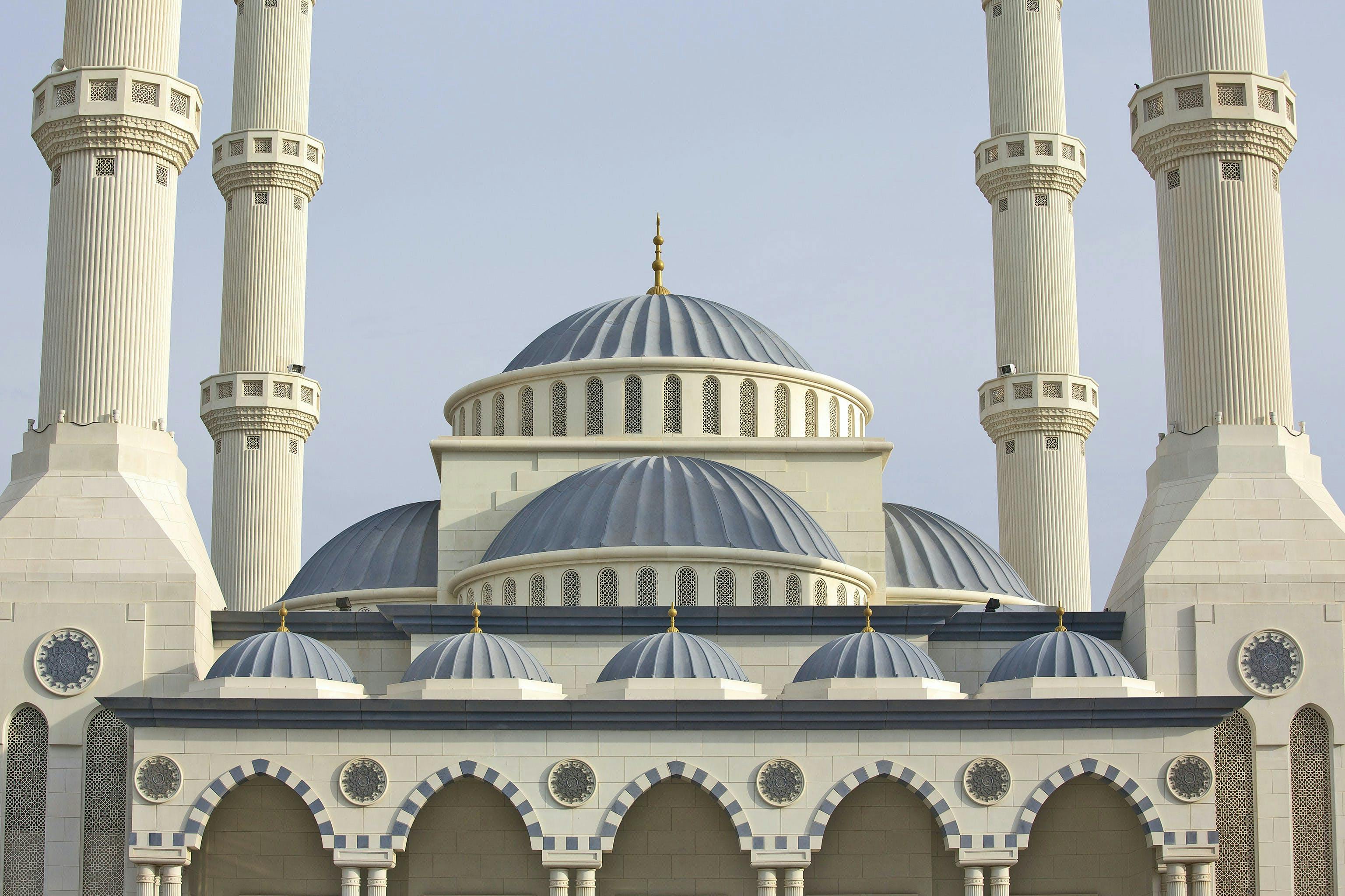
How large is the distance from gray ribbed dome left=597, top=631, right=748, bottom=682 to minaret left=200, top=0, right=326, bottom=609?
551 inches

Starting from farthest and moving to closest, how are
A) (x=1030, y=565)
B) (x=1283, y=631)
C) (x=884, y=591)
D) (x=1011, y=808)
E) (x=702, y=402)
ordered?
(x=1030, y=565), (x=702, y=402), (x=884, y=591), (x=1283, y=631), (x=1011, y=808)

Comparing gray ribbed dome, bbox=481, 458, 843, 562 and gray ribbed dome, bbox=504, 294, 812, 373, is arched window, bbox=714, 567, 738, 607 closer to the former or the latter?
gray ribbed dome, bbox=481, 458, 843, 562

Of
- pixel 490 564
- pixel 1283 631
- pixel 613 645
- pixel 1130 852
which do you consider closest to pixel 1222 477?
pixel 1283 631

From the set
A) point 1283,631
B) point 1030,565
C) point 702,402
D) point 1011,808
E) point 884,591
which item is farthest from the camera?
point 1030,565

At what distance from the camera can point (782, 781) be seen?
89.2 feet

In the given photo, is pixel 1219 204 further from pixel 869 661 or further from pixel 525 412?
pixel 525 412

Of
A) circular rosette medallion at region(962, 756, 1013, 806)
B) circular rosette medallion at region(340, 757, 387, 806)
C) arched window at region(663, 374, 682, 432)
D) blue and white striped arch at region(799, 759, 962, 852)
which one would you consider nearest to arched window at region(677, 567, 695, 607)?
blue and white striped arch at region(799, 759, 962, 852)

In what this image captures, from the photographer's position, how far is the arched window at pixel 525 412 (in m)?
39.0

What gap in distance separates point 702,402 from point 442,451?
5223 mm

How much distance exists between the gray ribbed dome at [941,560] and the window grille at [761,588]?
6216 millimetres

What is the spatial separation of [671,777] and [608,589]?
549 centimetres

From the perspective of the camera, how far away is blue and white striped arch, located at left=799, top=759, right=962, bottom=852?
27.1 meters

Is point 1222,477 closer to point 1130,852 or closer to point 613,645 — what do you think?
point 1130,852

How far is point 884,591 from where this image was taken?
117 feet
